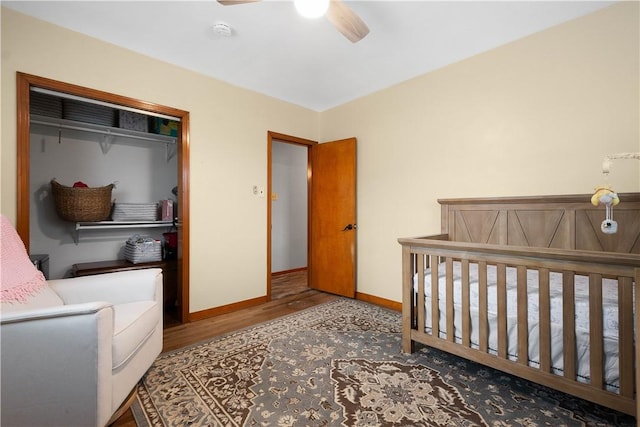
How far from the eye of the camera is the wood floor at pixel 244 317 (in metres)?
2.27

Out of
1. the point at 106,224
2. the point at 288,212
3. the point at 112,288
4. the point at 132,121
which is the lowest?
the point at 112,288

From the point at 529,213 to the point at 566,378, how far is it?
117cm

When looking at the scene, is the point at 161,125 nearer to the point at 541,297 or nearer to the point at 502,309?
the point at 502,309

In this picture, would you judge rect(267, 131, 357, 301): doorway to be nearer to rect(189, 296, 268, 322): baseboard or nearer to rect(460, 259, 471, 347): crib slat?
rect(189, 296, 268, 322): baseboard

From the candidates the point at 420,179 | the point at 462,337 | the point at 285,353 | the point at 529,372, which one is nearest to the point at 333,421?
the point at 285,353

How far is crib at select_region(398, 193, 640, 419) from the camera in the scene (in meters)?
1.33

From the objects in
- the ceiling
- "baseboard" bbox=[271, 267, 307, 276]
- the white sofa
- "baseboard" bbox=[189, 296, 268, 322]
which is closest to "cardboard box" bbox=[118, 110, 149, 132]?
the ceiling

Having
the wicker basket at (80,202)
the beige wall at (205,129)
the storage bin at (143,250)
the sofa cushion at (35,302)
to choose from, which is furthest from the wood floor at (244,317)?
the wicker basket at (80,202)

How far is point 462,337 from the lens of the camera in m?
1.79

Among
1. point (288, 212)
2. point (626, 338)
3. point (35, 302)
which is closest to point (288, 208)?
point (288, 212)

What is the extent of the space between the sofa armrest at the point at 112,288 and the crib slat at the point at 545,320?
223 centimetres

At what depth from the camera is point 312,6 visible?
1521 millimetres

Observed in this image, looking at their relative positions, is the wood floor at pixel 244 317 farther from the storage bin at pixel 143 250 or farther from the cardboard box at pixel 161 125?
the cardboard box at pixel 161 125

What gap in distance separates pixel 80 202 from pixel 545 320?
3.50 meters
